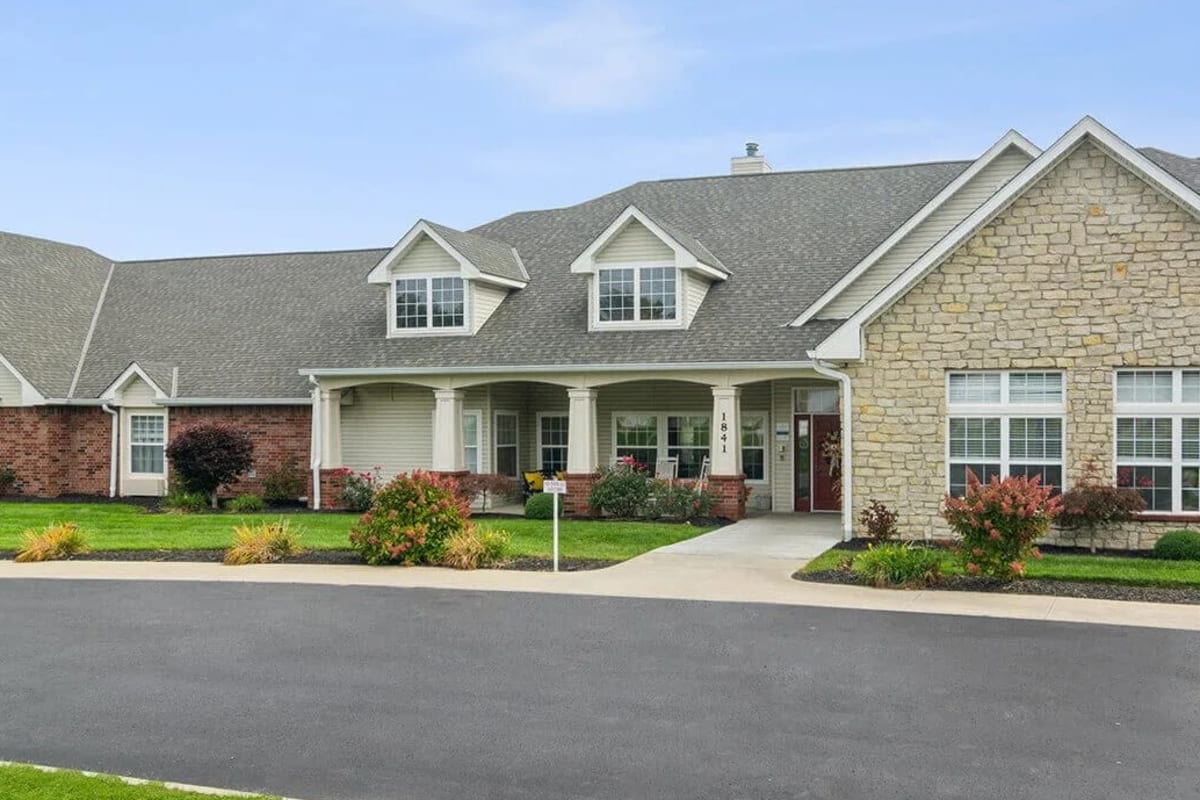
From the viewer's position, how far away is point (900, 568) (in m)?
14.6

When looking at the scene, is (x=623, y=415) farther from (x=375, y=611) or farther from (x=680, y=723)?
(x=680, y=723)

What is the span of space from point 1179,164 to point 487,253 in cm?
1355

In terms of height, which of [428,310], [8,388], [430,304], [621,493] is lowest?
[621,493]

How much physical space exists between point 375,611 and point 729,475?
1055 centimetres

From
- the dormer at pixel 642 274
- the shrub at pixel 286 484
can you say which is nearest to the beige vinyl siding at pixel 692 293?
the dormer at pixel 642 274

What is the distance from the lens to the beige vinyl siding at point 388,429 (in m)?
26.2

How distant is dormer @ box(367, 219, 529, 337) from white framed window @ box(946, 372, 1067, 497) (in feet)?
35.3

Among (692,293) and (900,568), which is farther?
(692,293)

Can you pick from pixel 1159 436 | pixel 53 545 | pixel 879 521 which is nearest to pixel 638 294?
pixel 879 521

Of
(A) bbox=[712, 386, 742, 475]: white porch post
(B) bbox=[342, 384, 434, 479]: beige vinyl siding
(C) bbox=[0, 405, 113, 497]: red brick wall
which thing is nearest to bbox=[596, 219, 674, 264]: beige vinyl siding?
(A) bbox=[712, 386, 742, 475]: white porch post

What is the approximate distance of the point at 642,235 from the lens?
24078 mm

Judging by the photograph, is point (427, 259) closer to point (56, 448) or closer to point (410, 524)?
point (410, 524)

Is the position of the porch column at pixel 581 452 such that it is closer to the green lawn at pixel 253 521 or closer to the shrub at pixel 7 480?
the green lawn at pixel 253 521

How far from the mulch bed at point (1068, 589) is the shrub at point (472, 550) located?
443 centimetres
